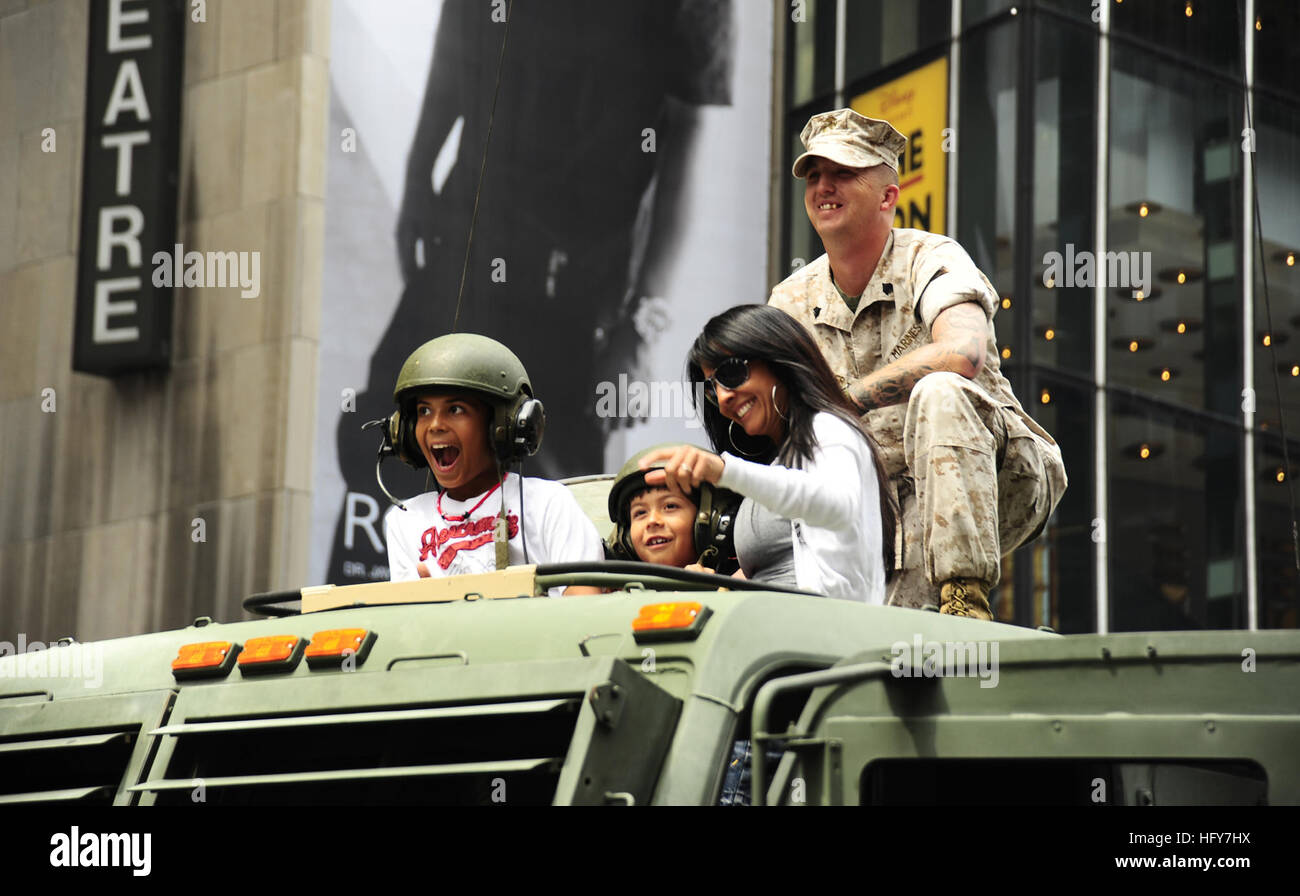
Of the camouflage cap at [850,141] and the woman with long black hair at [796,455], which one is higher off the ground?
the camouflage cap at [850,141]

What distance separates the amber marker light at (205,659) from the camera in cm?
496

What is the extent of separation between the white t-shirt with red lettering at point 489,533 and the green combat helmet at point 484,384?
0.51ft

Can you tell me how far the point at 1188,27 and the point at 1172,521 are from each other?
4634mm

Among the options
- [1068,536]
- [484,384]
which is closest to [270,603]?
[484,384]

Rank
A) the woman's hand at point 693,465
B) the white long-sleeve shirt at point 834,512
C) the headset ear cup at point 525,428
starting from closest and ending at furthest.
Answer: the woman's hand at point 693,465 < the white long-sleeve shirt at point 834,512 < the headset ear cup at point 525,428

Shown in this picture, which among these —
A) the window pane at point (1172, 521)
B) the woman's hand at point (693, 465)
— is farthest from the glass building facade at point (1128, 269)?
the woman's hand at point (693, 465)

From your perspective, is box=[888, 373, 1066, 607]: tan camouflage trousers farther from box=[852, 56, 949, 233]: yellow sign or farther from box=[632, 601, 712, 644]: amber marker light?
box=[852, 56, 949, 233]: yellow sign

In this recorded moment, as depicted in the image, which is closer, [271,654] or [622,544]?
[271,654]

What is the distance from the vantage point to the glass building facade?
17.9 m

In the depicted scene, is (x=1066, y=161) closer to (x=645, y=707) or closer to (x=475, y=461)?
(x=475, y=461)

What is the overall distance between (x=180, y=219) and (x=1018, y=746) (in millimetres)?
16079

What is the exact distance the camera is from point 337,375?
17953mm

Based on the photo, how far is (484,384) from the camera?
6047mm

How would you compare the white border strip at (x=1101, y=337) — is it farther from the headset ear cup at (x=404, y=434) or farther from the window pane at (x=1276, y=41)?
the headset ear cup at (x=404, y=434)
